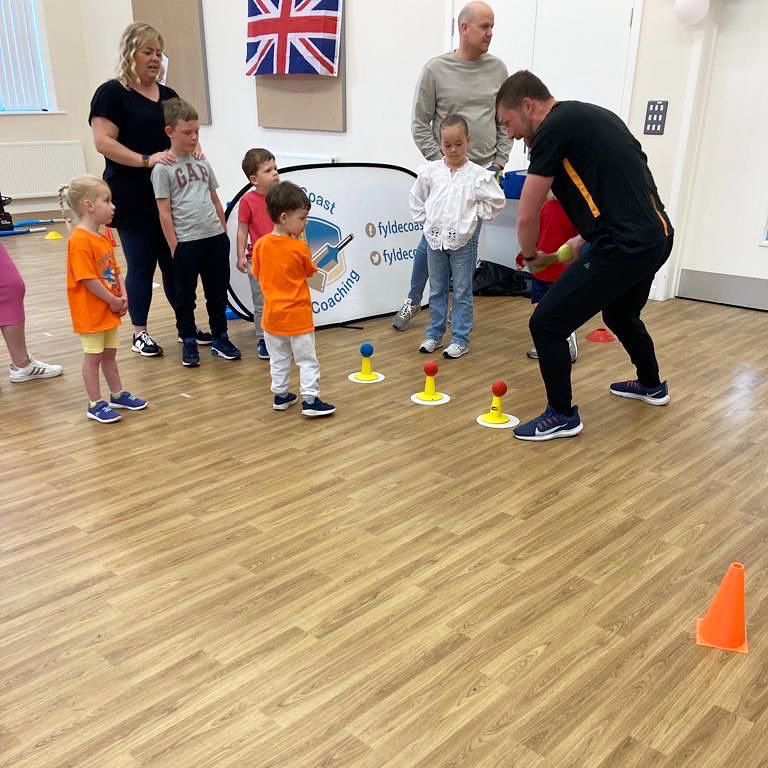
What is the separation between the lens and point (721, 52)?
4.73 metres

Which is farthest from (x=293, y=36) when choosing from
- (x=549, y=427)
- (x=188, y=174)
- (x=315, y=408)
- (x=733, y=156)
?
(x=549, y=427)

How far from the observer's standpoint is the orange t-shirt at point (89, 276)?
115 inches

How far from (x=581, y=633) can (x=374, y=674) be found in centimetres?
54

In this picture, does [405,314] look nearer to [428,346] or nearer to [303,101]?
[428,346]

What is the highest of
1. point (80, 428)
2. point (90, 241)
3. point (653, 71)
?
point (653, 71)

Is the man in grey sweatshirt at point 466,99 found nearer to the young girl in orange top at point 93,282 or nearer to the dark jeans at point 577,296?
the dark jeans at point 577,296

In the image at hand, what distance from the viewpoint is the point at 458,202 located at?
374 cm

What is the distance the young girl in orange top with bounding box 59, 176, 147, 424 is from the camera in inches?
115

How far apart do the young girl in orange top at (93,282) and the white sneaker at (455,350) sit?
5.47ft

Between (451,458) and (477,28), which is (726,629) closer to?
(451,458)

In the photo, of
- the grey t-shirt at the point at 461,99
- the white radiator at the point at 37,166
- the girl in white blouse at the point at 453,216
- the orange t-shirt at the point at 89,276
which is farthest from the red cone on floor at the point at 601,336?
the white radiator at the point at 37,166

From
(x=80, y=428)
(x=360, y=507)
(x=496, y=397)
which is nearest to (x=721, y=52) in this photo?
(x=496, y=397)

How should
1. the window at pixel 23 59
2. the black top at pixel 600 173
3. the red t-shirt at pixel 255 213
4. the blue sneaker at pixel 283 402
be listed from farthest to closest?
the window at pixel 23 59, the red t-shirt at pixel 255 213, the blue sneaker at pixel 283 402, the black top at pixel 600 173

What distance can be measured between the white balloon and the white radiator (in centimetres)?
713
